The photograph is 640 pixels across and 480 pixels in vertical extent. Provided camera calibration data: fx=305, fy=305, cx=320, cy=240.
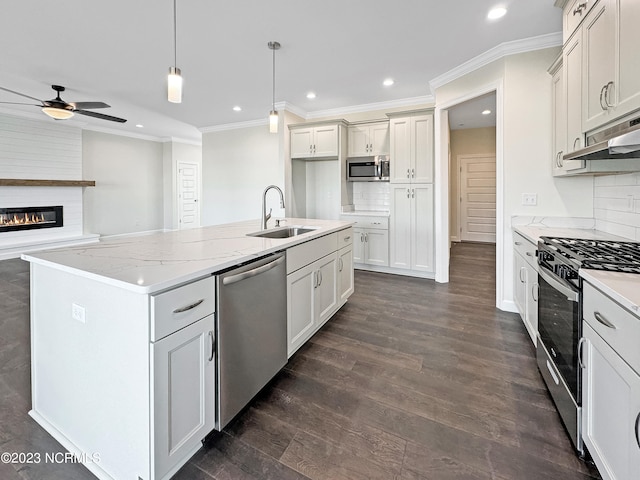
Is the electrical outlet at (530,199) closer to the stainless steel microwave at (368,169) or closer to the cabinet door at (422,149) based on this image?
the cabinet door at (422,149)

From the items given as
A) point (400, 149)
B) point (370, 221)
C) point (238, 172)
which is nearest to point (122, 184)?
point (238, 172)

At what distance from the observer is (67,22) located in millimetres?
2721

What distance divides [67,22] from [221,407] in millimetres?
3511

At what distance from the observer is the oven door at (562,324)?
1.38 metres

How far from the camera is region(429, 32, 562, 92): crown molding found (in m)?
2.86

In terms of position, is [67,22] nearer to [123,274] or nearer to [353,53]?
[353,53]

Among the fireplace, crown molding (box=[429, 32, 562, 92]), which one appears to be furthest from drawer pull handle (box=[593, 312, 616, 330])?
the fireplace

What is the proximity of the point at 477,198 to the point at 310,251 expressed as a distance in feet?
Result: 20.9

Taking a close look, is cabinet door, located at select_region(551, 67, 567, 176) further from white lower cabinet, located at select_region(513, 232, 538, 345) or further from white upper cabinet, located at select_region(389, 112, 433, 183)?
white upper cabinet, located at select_region(389, 112, 433, 183)

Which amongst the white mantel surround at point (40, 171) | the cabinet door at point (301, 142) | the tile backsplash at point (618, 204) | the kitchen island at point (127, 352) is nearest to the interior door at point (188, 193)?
the white mantel surround at point (40, 171)

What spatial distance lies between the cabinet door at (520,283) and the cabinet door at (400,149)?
6.46ft

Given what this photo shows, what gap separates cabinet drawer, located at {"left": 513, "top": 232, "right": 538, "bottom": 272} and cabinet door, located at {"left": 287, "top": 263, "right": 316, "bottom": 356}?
5.32 ft

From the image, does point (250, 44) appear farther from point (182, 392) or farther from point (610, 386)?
point (610, 386)

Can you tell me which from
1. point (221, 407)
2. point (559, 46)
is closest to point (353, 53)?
point (559, 46)
